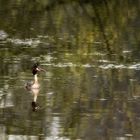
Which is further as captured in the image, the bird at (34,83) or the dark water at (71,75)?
the bird at (34,83)

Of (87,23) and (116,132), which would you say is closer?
(116,132)

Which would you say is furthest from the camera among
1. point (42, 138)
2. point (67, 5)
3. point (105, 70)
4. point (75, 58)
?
point (67, 5)

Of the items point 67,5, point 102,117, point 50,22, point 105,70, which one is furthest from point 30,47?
point 67,5

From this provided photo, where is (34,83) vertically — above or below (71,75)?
below

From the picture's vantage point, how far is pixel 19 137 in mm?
16141

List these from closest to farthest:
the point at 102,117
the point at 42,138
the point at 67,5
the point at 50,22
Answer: the point at 42,138 → the point at 102,117 → the point at 50,22 → the point at 67,5

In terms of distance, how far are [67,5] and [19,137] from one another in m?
34.0

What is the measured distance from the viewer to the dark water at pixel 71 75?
17.1 metres

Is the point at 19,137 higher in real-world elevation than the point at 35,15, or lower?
lower

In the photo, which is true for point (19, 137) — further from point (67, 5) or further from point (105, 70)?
point (67, 5)

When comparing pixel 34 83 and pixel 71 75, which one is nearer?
pixel 34 83

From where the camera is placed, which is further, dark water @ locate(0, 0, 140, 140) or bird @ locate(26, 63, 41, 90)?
bird @ locate(26, 63, 41, 90)

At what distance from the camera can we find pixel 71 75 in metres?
23.6

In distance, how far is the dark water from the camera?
17.1 meters
